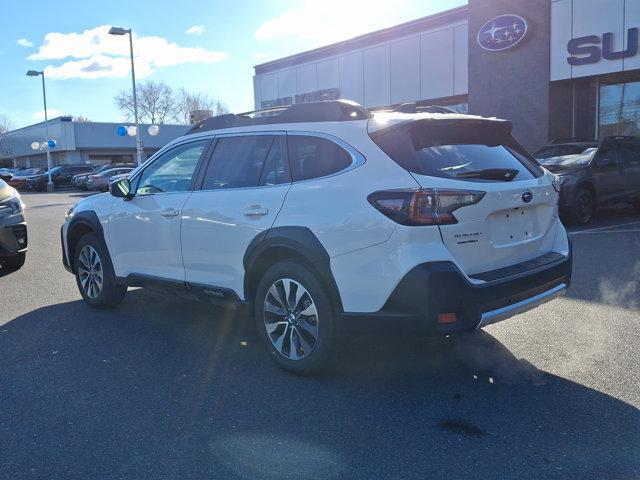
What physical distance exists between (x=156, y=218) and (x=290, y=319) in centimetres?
178

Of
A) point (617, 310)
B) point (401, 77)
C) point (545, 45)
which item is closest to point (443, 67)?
point (401, 77)

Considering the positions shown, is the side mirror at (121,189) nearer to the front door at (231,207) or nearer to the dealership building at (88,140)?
the front door at (231,207)

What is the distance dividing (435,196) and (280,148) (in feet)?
4.57

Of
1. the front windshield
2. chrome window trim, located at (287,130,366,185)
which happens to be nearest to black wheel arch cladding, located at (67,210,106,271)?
chrome window trim, located at (287,130,366,185)

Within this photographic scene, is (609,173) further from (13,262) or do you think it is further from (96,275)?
(13,262)

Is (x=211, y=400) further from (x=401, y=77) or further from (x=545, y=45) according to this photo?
(x=401, y=77)

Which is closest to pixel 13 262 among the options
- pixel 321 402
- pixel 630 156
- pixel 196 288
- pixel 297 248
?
pixel 196 288

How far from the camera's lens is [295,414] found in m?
3.64

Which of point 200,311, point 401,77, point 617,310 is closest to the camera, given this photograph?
point 617,310

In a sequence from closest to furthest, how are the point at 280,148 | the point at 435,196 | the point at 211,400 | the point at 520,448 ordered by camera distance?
the point at 520,448 → the point at 435,196 → the point at 211,400 → the point at 280,148

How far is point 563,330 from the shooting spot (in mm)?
5004

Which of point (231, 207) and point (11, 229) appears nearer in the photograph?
point (231, 207)

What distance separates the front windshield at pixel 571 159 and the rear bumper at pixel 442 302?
27.7ft

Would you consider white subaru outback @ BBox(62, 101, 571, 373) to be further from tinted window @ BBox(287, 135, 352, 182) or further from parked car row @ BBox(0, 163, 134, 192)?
parked car row @ BBox(0, 163, 134, 192)
